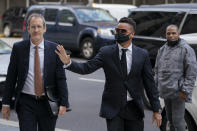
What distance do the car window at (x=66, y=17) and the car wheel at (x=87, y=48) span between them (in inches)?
38.0

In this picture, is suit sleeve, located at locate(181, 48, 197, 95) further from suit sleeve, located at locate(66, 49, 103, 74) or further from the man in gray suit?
suit sleeve, located at locate(66, 49, 103, 74)

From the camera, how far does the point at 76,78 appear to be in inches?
590

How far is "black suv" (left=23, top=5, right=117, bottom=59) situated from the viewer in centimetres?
1938

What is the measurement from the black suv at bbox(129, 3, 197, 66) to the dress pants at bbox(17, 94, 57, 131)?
6.09 metres

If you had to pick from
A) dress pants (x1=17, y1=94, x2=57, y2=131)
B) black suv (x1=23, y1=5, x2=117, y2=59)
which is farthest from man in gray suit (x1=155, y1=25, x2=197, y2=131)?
black suv (x1=23, y1=5, x2=117, y2=59)

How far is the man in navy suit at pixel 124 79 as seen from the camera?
5.39 meters

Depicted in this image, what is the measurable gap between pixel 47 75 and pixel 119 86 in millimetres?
705

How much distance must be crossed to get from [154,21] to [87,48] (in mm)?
8244

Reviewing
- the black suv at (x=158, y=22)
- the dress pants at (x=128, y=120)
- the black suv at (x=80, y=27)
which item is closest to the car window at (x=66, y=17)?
the black suv at (x=80, y=27)

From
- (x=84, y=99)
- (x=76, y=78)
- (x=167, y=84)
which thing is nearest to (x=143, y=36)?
(x=84, y=99)

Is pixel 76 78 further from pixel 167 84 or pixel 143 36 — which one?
pixel 167 84

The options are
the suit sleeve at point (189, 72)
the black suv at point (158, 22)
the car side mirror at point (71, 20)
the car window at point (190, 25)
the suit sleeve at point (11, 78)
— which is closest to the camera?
the suit sleeve at point (11, 78)

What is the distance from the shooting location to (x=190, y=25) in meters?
11.2

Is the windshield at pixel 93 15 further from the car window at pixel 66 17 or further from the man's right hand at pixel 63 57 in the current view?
the man's right hand at pixel 63 57
